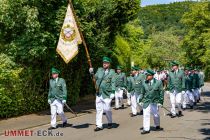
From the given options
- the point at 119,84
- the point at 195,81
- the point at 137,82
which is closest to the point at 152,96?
the point at 137,82

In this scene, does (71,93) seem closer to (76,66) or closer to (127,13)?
(76,66)

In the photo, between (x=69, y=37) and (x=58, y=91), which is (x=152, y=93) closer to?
(x=58, y=91)

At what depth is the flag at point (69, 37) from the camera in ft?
50.5

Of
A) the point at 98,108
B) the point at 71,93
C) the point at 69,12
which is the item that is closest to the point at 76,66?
the point at 71,93

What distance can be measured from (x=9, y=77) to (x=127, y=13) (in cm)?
971

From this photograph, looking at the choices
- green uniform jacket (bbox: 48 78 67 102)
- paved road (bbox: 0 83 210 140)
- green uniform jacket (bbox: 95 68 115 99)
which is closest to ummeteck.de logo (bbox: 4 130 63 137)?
paved road (bbox: 0 83 210 140)

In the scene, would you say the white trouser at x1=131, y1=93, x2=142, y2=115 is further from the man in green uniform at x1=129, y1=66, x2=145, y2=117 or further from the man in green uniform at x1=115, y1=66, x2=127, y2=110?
the man in green uniform at x1=115, y1=66, x2=127, y2=110

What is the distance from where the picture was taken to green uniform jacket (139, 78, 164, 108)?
1347cm

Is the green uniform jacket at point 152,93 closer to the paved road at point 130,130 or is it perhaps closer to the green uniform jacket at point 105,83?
the paved road at point 130,130

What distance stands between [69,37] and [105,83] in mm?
2539

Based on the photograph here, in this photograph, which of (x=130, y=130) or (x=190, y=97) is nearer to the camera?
(x=130, y=130)

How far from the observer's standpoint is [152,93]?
13.6 metres

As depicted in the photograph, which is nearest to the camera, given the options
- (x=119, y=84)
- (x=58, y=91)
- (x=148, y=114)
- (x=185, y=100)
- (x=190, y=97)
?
(x=148, y=114)

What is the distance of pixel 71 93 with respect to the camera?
22.1 m
